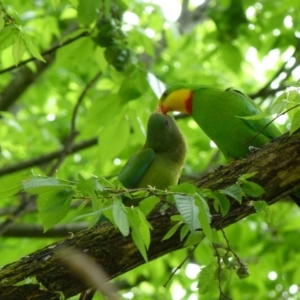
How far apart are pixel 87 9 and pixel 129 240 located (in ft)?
4.08

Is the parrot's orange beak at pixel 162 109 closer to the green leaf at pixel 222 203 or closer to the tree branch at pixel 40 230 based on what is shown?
the tree branch at pixel 40 230

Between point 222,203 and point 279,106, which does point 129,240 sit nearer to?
point 222,203

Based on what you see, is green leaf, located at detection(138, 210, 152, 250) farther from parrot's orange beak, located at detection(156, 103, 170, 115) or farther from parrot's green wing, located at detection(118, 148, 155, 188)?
parrot's orange beak, located at detection(156, 103, 170, 115)

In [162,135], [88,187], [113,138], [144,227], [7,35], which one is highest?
[7,35]

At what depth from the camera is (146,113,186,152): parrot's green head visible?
371 cm

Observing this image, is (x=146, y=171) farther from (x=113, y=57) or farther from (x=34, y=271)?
(x=34, y=271)

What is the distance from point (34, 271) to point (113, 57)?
4.56 feet

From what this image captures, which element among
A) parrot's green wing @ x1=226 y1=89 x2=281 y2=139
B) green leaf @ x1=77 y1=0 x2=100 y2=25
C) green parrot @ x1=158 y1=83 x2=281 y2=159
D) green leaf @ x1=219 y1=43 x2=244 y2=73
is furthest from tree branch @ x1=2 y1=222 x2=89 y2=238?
green leaf @ x1=77 y1=0 x2=100 y2=25

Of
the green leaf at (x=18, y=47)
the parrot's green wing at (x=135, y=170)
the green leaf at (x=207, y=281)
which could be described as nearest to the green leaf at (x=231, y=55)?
the parrot's green wing at (x=135, y=170)

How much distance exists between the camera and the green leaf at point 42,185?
192cm

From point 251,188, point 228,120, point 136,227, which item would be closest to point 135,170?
point 228,120

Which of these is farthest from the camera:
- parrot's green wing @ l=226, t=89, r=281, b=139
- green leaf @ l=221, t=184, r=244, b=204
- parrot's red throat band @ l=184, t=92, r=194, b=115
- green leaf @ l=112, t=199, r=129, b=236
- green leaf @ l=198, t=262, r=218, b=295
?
parrot's red throat band @ l=184, t=92, r=194, b=115

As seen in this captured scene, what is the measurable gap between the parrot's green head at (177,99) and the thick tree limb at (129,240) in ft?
4.58

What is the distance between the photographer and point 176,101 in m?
3.93
